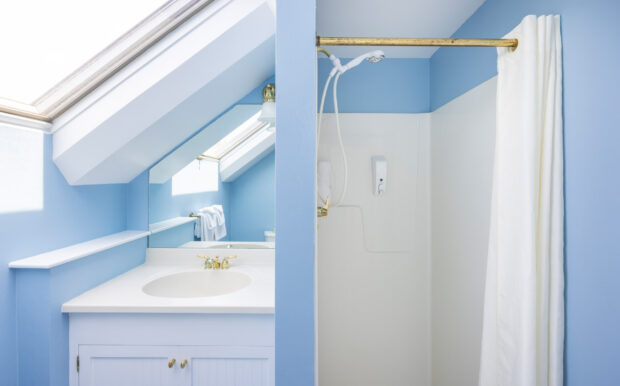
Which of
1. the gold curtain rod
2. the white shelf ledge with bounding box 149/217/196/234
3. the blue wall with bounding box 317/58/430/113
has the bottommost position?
the white shelf ledge with bounding box 149/217/196/234

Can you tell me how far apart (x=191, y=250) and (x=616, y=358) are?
1956 millimetres

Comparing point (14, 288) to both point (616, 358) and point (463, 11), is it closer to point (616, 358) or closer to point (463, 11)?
point (616, 358)

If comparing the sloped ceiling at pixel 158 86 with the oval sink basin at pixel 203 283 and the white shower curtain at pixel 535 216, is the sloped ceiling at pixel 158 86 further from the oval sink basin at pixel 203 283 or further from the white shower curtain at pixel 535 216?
the white shower curtain at pixel 535 216

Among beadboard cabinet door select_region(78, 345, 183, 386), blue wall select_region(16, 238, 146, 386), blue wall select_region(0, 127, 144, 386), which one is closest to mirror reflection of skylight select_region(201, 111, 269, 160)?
blue wall select_region(0, 127, 144, 386)

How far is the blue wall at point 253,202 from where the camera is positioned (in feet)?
6.28

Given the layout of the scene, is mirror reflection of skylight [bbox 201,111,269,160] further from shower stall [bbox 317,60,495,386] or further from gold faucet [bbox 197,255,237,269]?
gold faucet [bbox 197,255,237,269]

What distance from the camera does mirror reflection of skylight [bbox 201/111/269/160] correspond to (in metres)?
1.89

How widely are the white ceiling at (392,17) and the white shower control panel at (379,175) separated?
74 centimetres

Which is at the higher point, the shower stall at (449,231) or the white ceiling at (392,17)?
the white ceiling at (392,17)

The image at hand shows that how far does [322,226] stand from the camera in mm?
2086

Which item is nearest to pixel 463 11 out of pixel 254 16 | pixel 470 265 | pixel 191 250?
pixel 254 16

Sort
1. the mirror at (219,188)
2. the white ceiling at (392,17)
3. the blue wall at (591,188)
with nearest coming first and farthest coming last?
the blue wall at (591,188) < the white ceiling at (392,17) < the mirror at (219,188)

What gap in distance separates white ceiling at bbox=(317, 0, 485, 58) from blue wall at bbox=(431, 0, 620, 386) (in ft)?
1.88

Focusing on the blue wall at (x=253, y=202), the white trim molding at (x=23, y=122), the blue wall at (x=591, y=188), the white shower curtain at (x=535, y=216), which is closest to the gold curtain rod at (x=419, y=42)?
the white shower curtain at (x=535, y=216)
